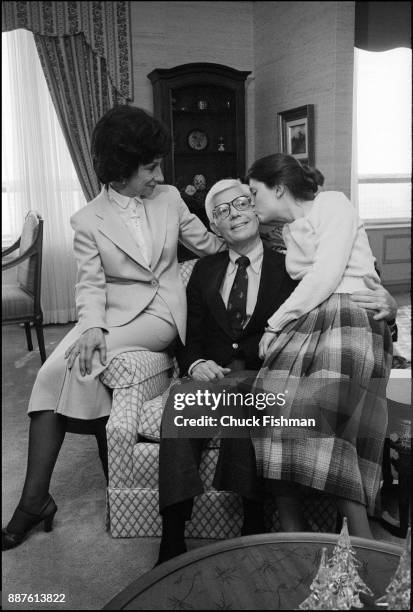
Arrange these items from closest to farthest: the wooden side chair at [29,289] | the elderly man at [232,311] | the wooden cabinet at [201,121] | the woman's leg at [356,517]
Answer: the woman's leg at [356,517] < the elderly man at [232,311] < the wooden side chair at [29,289] < the wooden cabinet at [201,121]

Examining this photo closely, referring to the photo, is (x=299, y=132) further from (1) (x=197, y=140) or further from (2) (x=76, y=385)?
(2) (x=76, y=385)

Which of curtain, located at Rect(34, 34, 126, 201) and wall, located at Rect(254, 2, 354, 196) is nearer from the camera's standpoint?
wall, located at Rect(254, 2, 354, 196)

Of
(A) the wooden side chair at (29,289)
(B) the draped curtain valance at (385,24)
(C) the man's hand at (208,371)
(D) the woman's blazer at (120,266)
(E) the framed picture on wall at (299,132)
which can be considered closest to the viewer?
(B) the draped curtain valance at (385,24)

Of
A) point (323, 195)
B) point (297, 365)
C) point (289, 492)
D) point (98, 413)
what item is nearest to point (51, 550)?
point (98, 413)

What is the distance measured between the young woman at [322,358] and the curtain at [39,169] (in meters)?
2.50

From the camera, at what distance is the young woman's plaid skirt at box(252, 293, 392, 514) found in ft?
3.86

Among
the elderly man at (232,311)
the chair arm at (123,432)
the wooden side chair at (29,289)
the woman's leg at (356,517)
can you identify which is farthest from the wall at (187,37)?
the woman's leg at (356,517)

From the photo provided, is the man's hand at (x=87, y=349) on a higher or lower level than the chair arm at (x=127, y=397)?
higher

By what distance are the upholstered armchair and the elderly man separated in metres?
0.06

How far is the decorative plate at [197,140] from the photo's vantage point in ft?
12.3

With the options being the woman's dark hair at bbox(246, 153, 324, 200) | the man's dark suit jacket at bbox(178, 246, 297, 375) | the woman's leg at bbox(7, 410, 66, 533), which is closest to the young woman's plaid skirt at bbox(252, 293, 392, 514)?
the man's dark suit jacket at bbox(178, 246, 297, 375)

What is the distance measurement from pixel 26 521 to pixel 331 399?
2.48 ft

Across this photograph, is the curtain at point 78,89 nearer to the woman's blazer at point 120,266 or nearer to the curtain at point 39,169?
the curtain at point 39,169

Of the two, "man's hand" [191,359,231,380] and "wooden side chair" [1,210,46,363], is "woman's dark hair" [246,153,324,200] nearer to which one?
"man's hand" [191,359,231,380]
